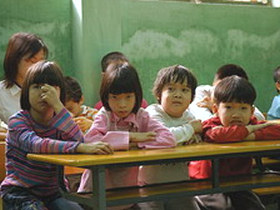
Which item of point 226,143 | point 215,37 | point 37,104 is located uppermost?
point 215,37

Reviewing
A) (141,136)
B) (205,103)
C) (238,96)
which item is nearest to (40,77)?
(141,136)

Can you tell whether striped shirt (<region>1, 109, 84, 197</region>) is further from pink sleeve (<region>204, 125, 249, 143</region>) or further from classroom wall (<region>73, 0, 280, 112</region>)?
classroom wall (<region>73, 0, 280, 112</region>)

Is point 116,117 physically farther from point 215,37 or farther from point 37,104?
point 215,37

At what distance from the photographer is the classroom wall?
16.8 ft

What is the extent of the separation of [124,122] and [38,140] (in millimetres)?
570

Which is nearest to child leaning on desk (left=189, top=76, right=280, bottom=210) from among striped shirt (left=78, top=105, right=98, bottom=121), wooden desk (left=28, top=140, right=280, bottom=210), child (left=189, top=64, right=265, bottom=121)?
wooden desk (left=28, top=140, right=280, bottom=210)

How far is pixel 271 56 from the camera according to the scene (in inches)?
248

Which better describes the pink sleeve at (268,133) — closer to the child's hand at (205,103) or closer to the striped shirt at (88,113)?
the child's hand at (205,103)

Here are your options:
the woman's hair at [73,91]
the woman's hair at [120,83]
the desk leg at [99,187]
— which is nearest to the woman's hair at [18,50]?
the woman's hair at [73,91]

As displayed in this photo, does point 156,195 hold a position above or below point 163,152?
below

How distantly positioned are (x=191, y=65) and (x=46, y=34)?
1547 mm

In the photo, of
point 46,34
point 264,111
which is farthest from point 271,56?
point 46,34

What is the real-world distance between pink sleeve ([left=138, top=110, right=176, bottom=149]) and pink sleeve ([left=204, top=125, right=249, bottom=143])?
1.15 ft

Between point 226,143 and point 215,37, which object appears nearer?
point 226,143
